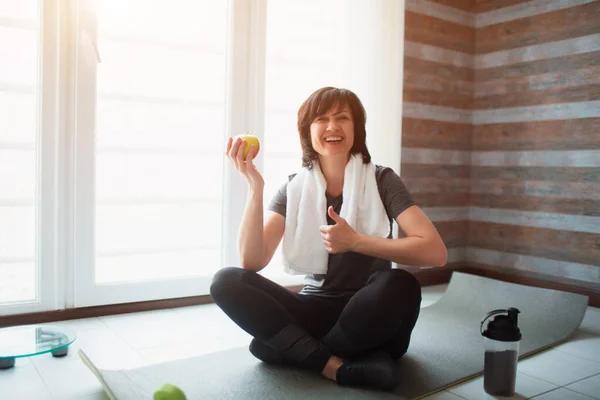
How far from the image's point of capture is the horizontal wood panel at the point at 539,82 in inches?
121

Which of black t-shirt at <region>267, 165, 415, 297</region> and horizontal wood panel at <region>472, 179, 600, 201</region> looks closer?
black t-shirt at <region>267, 165, 415, 297</region>

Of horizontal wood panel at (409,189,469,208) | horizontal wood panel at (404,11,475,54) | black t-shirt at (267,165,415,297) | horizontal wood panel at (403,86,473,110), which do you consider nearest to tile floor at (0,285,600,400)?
black t-shirt at (267,165,415,297)

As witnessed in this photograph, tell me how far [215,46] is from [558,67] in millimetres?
1877

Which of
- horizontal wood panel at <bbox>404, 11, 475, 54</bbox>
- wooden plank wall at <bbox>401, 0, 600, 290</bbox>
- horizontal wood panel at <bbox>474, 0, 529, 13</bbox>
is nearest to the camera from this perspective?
wooden plank wall at <bbox>401, 0, 600, 290</bbox>

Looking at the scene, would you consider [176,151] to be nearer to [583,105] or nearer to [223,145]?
[223,145]

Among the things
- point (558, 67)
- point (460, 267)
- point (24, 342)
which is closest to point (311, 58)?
point (558, 67)

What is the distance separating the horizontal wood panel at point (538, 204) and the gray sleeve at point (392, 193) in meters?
Answer: 1.66

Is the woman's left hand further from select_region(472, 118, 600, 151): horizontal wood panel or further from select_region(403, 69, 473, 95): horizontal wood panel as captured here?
select_region(472, 118, 600, 151): horizontal wood panel

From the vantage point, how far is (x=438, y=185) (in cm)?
352

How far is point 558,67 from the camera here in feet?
10.5

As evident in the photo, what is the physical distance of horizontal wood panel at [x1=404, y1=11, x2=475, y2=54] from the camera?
334cm

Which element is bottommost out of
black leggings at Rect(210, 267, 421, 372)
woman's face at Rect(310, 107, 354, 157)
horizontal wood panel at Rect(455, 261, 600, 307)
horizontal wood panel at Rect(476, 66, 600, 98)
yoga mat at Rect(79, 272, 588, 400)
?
yoga mat at Rect(79, 272, 588, 400)

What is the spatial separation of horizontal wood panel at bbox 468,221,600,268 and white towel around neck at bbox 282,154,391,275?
1708 mm

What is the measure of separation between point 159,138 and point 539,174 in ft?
6.94
